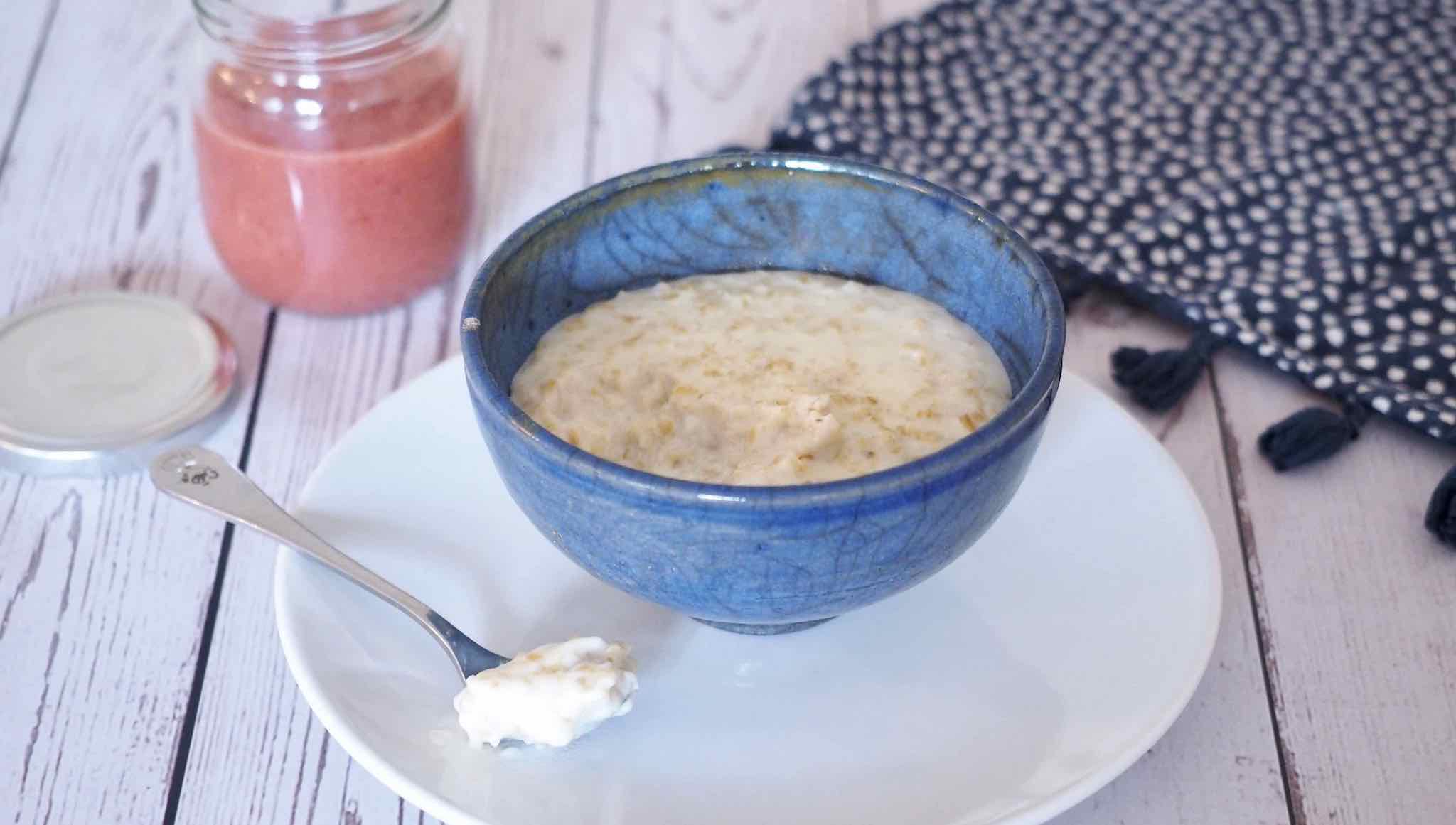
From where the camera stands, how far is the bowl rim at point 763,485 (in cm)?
90

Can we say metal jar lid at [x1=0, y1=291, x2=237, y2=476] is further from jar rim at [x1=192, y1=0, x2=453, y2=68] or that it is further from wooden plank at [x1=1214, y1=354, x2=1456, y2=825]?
wooden plank at [x1=1214, y1=354, x2=1456, y2=825]

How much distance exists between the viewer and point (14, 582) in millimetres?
1286

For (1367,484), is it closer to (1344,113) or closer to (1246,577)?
(1246,577)

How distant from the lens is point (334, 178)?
1.51m

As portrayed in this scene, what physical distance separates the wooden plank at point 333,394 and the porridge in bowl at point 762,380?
242 mm

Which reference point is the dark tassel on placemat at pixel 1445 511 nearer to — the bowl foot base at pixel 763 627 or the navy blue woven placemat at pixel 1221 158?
the navy blue woven placemat at pixel 1221 158

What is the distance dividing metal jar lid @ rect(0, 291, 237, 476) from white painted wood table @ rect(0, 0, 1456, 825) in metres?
0.03

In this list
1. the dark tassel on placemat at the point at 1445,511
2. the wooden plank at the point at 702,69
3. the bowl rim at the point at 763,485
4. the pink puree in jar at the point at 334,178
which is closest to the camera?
the bowl rim at the point at 763,485

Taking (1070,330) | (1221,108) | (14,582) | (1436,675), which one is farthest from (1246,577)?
(14,582)

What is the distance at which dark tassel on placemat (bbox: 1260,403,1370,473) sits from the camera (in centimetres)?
140

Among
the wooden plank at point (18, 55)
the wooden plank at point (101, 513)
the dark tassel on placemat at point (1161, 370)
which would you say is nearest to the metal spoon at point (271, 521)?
the wooden plank at point (101, 513)

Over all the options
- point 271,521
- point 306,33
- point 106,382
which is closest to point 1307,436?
point 271,521

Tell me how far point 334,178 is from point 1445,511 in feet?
3.53

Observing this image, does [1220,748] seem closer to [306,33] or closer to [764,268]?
[764,268]
